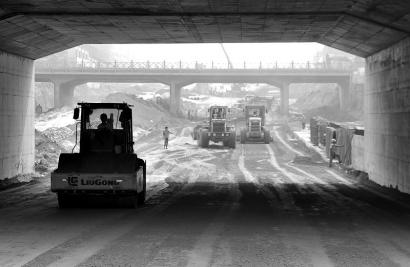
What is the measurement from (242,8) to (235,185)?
7598 millimetres

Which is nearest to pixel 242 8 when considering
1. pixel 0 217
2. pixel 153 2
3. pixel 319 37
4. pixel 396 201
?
pixel 153 2

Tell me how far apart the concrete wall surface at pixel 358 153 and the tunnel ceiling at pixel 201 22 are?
16.3ft

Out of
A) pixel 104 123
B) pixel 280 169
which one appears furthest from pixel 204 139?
pixel 104 123

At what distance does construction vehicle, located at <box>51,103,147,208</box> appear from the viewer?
12.7 metres

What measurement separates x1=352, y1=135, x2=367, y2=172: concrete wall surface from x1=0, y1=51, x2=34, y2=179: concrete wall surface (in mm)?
Result: 14953

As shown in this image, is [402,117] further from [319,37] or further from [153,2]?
[153,2]

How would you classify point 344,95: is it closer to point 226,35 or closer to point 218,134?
point 218,134

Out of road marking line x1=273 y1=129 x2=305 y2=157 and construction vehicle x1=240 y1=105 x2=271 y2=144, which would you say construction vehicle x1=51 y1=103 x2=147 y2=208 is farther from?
construction vehicle x1=240 y1=105 x2=271 y2=144

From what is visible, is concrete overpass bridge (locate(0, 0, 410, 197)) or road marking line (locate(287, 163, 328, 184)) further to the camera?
road marking line (locate(287, 163, 328, 184))

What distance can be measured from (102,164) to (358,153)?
607 inches

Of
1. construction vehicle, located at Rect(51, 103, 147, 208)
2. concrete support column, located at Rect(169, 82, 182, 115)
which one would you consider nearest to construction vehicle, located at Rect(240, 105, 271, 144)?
construction vehicle, located at Rect(51, 103, 147, 208)

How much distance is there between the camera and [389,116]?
18281 millimetres

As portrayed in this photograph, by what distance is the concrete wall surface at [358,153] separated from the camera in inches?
946

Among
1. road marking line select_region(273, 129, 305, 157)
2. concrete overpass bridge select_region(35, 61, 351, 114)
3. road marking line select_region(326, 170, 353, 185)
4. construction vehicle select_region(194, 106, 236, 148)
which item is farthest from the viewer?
concrete overpass bridge select_region(35, 61, 351, 114)
